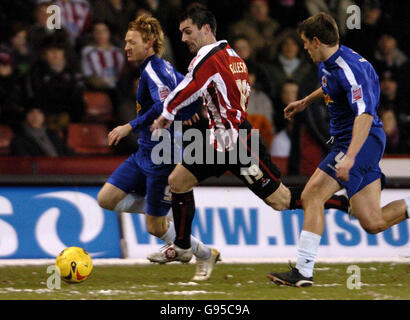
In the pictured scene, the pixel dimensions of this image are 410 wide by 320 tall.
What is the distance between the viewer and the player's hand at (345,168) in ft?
19.6

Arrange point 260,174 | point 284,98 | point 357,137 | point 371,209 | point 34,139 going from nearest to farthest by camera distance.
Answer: point 357,137 → point 371,209 → point 260,174 → point 34,139 → point 284,98

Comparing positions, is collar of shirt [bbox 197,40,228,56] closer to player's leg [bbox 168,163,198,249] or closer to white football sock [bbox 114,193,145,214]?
player's leg [bbox 168,163,198,249]

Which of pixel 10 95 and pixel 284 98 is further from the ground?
pixel 10 95

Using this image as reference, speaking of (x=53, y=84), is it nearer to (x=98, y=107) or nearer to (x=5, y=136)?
(x=98, y=107)

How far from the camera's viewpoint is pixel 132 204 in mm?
7484

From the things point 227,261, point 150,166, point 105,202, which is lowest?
point 227,261

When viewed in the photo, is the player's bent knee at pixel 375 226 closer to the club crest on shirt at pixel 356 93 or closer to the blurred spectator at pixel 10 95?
the club crest on shirt at pixel 356 93

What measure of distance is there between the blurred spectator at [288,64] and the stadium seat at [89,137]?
200 centimetres

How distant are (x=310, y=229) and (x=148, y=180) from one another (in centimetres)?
147

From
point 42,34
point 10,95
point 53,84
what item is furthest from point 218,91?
point 42,34

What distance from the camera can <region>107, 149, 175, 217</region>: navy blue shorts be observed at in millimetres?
7211

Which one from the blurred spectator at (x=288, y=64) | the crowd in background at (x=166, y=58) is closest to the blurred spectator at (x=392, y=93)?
the crowd in background at (x=166, y=58)

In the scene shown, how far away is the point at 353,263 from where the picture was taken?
8.09m
